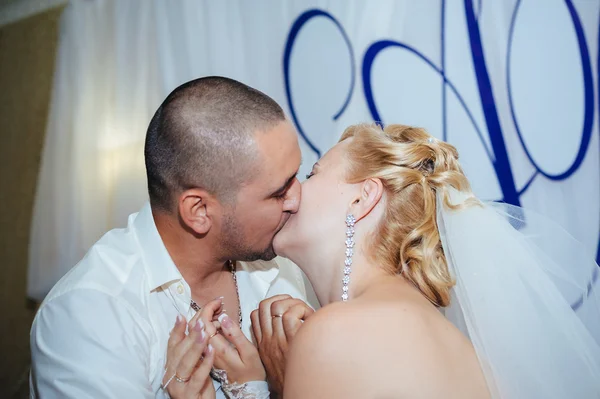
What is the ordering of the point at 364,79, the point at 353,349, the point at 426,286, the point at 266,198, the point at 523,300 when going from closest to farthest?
the point at 353,349
the point at 523,300
the point at 426,286
the point at 266,198
the point at 364,79

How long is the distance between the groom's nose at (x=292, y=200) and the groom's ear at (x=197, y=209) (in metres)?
0.20

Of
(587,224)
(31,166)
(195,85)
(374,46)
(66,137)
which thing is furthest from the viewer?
(31,166)

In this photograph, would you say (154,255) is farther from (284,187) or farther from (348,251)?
(348,251)

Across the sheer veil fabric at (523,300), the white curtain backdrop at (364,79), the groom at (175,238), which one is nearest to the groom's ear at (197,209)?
the groom at (175,238)

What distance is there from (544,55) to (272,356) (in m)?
1.54

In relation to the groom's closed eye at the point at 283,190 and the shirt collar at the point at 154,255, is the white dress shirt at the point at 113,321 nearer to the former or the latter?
the shirt collar at the point at 154,255

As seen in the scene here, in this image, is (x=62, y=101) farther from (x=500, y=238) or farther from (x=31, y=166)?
(x=500, y=238)

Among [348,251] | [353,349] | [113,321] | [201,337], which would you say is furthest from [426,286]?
[113,321]

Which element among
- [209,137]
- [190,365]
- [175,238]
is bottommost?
[190,365]

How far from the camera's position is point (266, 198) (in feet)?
5.29

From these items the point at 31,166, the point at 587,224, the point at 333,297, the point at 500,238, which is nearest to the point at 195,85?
the point at 333,297

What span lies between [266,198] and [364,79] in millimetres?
1159

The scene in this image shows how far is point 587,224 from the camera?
2.13 meters

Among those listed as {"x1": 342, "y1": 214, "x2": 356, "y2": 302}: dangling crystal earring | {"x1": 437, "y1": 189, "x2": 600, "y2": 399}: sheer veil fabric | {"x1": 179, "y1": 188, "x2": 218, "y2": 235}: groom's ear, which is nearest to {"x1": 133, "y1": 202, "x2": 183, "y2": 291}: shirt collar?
{"x1": 179, "y1": 188, "x2": 218, "y2": 235}: groom's ear
